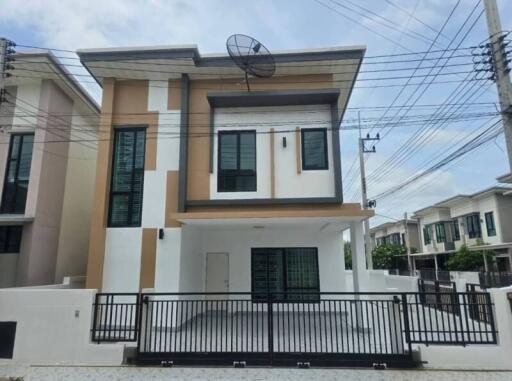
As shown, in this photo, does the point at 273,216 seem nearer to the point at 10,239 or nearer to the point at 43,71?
the point at 10,239

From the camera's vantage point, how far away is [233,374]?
5750 mm

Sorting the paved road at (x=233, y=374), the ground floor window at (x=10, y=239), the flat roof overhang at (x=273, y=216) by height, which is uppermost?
the flat roof overhang at (x=273, y=216)

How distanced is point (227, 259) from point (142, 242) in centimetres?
321

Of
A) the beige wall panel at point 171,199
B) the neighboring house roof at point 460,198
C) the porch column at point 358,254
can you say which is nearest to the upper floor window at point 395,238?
the neighboring house roof at point 460,198

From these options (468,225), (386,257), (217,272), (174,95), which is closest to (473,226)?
(468,225)

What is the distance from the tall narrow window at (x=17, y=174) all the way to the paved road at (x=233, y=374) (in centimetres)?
590

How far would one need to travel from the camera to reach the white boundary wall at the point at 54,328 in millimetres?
6363

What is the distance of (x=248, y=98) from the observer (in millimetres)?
10094

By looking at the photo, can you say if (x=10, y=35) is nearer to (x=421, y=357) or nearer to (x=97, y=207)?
(x=97, y=207)

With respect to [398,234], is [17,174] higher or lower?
lower

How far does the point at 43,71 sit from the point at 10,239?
16.8ft

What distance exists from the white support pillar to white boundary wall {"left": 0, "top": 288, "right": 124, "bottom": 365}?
5.59 m

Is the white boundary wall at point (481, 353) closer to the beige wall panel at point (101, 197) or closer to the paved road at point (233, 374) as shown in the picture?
the paved road at point (233, 374)

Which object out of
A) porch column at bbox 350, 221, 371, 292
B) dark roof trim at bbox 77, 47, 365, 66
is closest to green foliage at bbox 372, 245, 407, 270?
porch column at bbox 350, 221, 371, 292
